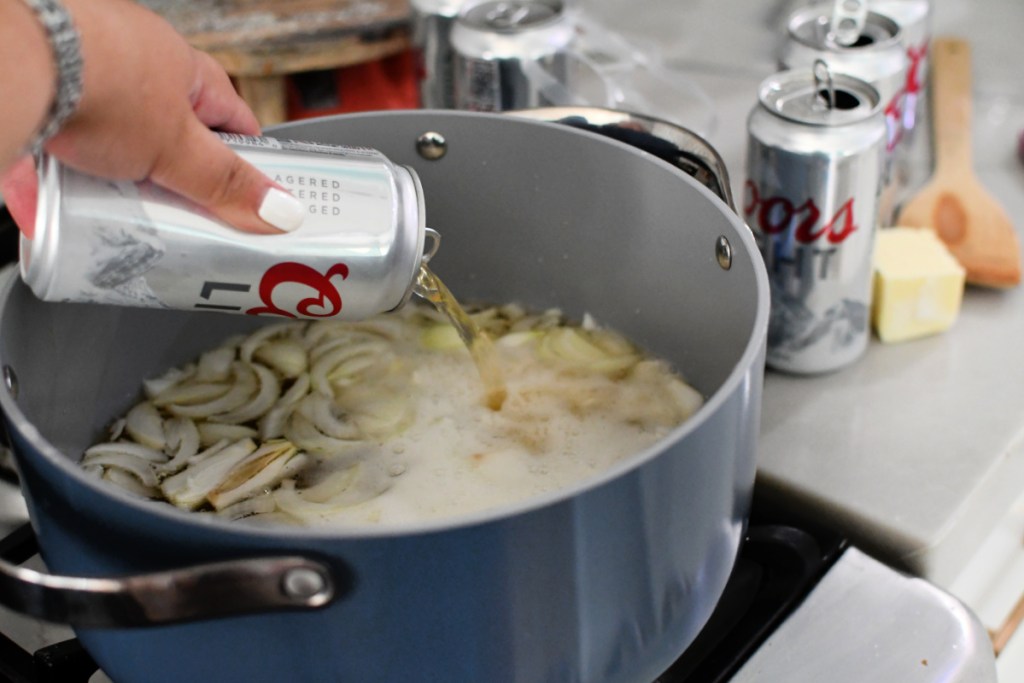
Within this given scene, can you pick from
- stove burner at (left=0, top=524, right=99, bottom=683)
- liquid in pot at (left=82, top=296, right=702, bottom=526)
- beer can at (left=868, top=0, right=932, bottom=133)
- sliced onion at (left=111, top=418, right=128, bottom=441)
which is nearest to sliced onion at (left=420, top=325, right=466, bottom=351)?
liquid in pot at (left=82, top=296, right=702, bottom=526)

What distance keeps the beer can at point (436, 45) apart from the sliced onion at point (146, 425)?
383 millimetres

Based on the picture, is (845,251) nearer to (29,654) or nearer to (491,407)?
(491,407)

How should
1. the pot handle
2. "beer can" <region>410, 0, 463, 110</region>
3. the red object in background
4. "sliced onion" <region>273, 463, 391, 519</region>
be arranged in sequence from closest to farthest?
the pot handle < "sliced onion" <region>273, 463, 391, 519</region> < "beer can" <region>410, 0, 463, 110</region> < the red object in background

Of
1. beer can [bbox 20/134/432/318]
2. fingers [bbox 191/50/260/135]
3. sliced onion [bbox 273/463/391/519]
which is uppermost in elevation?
fingers [bbox 191/50/260/135]

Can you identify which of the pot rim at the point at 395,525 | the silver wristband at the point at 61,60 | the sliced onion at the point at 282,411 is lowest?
the sliced onion at the point at 282,411

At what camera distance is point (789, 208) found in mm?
730

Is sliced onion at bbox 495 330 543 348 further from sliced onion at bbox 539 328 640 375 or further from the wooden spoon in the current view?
the wooden spoon

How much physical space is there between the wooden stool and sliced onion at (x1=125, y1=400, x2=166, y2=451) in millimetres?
421

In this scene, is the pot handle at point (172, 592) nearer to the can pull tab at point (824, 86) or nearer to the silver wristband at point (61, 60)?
the silver wristband at point (61, 60)

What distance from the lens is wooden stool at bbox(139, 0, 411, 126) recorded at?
1044 mm

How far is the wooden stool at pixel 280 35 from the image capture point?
1044mm

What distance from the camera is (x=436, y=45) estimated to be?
965mm

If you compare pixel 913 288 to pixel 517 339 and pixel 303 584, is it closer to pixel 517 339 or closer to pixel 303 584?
pixel 517 339

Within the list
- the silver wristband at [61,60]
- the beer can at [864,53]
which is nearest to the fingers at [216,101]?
the silver wristband at [61,60]
